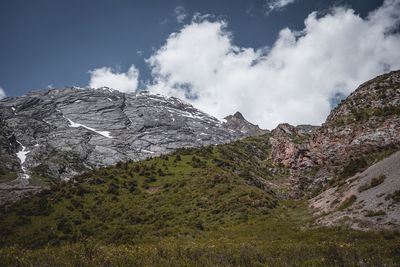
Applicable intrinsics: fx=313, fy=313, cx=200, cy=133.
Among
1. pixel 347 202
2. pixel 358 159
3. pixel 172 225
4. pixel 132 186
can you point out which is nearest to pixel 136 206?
pixel 132 186

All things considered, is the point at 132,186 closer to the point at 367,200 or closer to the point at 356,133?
the point at 356,133

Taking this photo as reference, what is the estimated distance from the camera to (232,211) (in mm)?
50906

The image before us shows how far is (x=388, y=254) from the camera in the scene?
55.2 feet

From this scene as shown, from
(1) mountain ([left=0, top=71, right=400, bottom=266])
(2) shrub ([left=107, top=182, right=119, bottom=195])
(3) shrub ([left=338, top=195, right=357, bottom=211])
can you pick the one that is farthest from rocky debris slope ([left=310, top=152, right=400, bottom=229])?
(2) shrub ([left=107, top=182, right=119, bottom=195])

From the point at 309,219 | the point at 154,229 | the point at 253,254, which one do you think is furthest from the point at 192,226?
the point at 253,254

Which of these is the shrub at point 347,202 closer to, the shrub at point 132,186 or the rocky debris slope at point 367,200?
the rocky debris slope at point 367,200

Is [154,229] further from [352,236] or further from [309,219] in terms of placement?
[352,236]

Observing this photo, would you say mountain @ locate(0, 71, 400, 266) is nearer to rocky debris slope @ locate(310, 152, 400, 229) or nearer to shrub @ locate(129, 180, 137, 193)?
rocky debris slope @ locate(310, 152, 400, 229)

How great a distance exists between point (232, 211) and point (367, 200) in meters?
22.6

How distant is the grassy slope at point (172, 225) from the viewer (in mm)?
17000

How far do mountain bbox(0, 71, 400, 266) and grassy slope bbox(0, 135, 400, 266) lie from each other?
0.15 m

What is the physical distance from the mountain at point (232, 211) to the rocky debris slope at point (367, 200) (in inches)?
5.9

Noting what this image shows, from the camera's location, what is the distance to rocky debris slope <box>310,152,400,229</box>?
91.6 feet

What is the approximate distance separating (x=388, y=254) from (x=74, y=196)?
196ft
